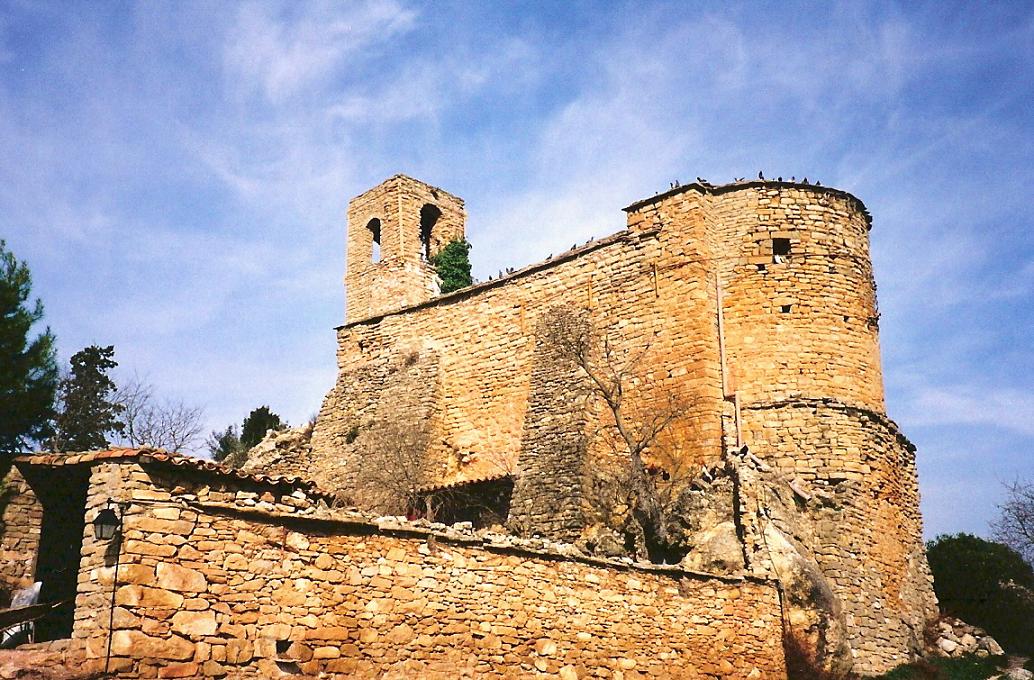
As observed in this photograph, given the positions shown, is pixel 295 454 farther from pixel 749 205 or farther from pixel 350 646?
pixel 350 646

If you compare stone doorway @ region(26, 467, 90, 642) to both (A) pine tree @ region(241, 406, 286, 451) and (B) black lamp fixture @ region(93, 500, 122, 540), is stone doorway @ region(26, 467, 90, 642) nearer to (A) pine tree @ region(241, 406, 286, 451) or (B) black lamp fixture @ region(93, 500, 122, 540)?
(B) black lamp fixture @ region(93, 500, 122, 540)

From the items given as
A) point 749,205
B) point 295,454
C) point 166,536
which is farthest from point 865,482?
point 295,454

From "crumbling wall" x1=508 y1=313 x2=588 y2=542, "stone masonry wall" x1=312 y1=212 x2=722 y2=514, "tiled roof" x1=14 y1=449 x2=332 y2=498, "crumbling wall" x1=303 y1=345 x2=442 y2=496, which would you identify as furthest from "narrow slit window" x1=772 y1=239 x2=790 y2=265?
"tiled roof" x1=14 y1=449 x2=332 y2=498

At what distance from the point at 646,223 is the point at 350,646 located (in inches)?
523

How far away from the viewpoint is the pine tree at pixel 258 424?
3766cm

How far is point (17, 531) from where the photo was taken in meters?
14.3

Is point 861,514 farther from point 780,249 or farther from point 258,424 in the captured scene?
point 258,424

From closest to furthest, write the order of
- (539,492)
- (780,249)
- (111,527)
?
1. (111,527)
2. (539,492)
3. (780,249)

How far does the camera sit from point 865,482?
18.8 metres

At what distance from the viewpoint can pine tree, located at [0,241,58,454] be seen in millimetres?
19875

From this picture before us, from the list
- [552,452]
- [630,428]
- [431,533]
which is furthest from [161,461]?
[630,428]

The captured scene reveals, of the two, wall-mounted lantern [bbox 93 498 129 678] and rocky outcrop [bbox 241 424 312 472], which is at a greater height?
rocky outcrop [bbox 241 424 312 472]

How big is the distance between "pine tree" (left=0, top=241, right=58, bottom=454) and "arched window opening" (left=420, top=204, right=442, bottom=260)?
12.9 m

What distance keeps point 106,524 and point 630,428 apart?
496 inches
